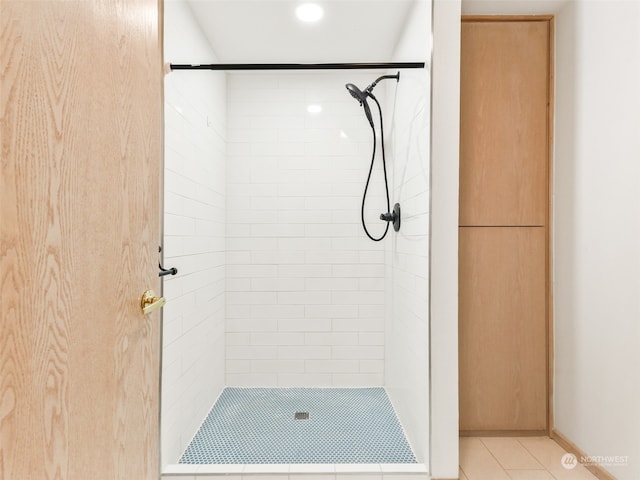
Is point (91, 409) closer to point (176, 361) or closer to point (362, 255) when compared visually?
point (176, 361)

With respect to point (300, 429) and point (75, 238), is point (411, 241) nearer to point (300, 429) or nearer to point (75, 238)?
point (300, 429)

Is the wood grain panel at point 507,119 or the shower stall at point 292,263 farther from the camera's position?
the wood grain panel at point 507,119

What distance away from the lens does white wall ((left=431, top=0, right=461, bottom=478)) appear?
180 centimetres

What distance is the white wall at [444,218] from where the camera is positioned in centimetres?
180

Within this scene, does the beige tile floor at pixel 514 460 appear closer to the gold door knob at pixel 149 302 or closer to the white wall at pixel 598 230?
the white wall at pixel 598 230

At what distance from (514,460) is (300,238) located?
71.2 inches

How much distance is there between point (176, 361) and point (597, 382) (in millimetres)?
1918

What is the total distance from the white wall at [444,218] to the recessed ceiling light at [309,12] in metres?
0.70

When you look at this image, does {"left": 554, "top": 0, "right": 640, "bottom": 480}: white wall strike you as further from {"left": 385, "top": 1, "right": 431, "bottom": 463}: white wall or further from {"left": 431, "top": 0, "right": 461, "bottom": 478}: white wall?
{"left": 385, "top": 1, "right": 431, "bottom": 463}: white wall

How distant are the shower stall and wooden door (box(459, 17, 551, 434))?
34cm

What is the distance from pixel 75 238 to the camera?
824 millimetres

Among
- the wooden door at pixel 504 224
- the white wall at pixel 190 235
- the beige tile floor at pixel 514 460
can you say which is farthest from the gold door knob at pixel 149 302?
the wooden door at pixel 504 224

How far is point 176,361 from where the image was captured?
1978mm

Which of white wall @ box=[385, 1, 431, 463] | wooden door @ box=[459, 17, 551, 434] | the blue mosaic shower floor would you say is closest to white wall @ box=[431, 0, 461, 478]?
white wall @ box=[385, 1, 431, 463]
